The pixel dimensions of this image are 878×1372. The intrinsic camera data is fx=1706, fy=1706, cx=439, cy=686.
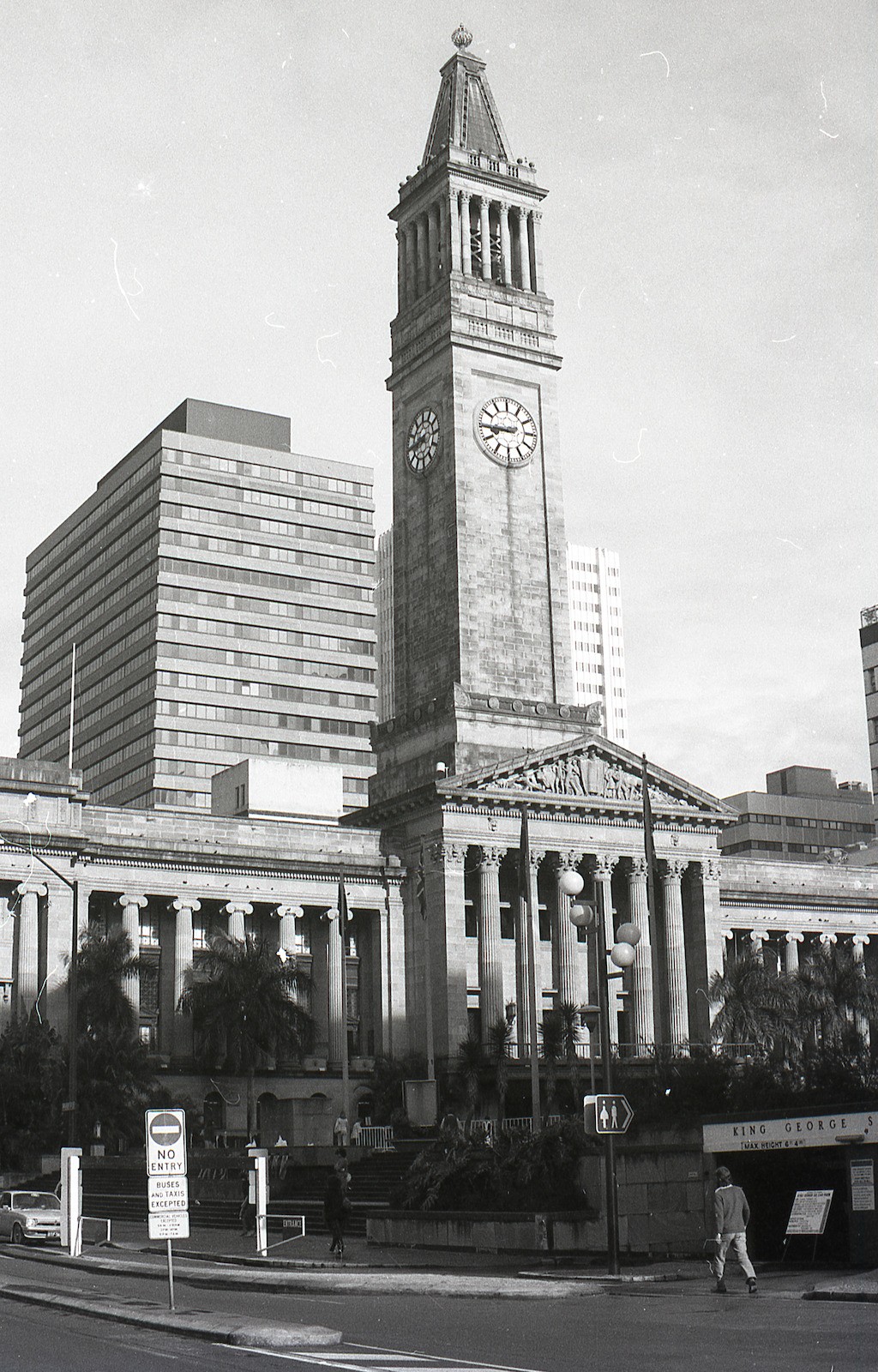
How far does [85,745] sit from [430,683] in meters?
71.3

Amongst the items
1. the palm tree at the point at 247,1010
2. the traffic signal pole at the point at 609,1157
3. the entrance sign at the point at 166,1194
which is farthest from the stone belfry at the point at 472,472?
the entrance sign at the point at 166,1194

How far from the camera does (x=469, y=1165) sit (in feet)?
142

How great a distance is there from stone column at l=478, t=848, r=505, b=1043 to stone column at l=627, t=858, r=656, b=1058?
22.0 feet

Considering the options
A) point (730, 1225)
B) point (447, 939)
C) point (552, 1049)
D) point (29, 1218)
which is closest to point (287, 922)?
point (447, 939)

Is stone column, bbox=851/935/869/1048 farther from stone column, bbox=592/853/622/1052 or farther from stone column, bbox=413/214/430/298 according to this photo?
stone column, bbox=413/214/430/298

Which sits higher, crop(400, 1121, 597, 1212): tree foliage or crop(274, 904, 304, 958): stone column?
crop(274, 904, 304, 958): stone column

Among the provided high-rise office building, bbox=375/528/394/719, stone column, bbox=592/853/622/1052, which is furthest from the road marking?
high-rise office building, bbox=375/528/394/719

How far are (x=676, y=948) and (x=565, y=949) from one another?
609cm

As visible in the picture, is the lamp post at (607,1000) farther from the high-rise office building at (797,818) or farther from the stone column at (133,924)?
the high-rise office building at (797,818)

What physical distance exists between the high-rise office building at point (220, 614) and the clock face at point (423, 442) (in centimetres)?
5331

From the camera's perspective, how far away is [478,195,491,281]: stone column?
90312 millimetres

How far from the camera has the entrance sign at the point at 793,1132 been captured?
101 feet

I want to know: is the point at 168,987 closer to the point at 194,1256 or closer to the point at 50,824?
the point at 50,824

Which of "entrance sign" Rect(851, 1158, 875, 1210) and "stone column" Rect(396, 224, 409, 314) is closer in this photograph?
"entrance sign" Rect(851, 1158, 875, 1210)
